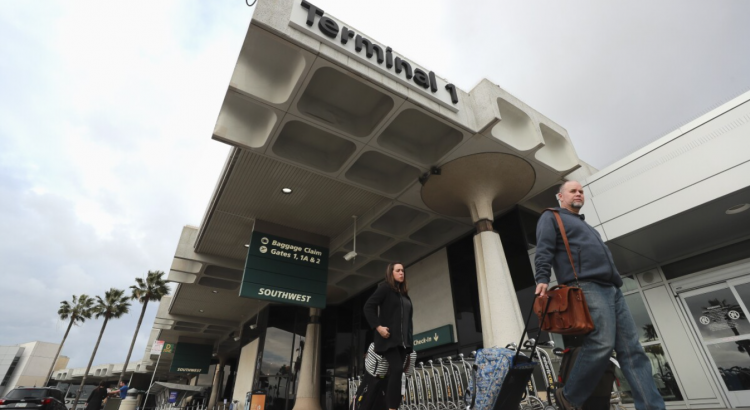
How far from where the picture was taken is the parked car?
1073 centimetres

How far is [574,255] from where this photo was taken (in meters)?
2.79

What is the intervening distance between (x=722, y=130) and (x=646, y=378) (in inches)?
315

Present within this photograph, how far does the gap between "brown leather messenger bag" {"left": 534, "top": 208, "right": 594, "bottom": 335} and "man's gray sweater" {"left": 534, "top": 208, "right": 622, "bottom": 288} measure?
15 cm

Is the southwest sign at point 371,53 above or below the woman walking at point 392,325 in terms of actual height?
above

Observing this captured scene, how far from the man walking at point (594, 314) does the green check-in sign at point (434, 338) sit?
9.50 metres

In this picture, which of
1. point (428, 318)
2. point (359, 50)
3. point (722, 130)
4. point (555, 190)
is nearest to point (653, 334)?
point (555, 190)

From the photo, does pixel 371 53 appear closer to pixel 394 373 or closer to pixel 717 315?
pixel 394 373

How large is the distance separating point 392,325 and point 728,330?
32.3 ft

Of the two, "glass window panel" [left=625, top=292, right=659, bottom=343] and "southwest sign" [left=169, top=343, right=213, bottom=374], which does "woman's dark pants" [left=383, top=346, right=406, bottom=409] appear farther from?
"southwest sign" [left=169, top=343, right=213, bottom=374]

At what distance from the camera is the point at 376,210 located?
37.1 feet

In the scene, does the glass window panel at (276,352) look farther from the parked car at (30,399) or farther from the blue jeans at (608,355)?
the blue jeans at (608,355)

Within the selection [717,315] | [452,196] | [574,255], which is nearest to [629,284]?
[717,315]

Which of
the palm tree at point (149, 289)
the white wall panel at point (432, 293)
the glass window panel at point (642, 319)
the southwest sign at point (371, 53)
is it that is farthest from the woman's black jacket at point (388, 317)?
the palm tree at point (149, 289)

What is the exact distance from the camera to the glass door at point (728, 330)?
27.2ft
